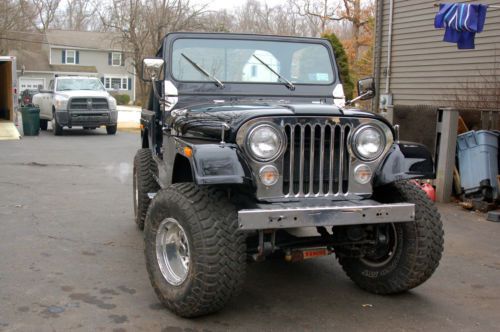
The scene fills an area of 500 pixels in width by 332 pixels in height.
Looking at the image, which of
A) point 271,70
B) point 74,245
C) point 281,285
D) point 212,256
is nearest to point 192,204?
point 212,256

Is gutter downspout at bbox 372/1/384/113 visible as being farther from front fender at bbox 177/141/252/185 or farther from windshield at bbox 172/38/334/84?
front fender at bbox 177/141/252/185

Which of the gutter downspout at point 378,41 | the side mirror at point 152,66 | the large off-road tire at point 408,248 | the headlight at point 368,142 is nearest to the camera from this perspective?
the headlight at point 368,142

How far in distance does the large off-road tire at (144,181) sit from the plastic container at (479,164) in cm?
462

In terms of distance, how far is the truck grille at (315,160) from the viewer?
12.9 feet

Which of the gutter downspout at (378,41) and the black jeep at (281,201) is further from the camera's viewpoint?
the gutter downspout at (378,41)

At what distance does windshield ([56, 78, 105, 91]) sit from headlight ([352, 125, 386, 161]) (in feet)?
55.3

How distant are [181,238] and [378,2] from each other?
11159 mm

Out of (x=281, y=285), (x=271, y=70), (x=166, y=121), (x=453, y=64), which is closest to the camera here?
(x=281, y=285)

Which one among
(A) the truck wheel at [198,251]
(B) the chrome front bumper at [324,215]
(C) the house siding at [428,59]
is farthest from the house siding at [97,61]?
(B) the chrome front bumper at [324,215]

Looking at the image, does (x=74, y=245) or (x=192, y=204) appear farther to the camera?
(x=74, y=245)

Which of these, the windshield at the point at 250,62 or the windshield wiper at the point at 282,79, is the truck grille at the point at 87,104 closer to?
the windshield at the point at 250,62

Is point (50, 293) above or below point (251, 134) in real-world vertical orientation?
below

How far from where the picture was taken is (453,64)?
11742 millimetres

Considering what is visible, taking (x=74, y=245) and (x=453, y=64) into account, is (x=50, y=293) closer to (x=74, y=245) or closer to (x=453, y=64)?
(x=74, y=245)
